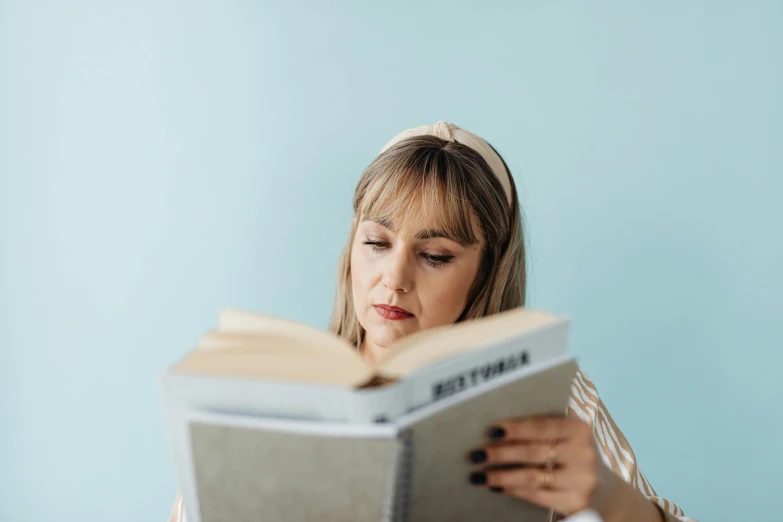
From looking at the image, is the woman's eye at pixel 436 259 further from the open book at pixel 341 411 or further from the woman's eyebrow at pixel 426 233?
the open book at pixel 341 411

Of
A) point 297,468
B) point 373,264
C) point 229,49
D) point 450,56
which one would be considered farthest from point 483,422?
point 229,49

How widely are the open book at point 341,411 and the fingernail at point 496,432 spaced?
12 mm

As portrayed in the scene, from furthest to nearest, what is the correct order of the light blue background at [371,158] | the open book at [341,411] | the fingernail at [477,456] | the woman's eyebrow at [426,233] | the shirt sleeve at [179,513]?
the light blue background at [371,158]
the woman's eyebrow at [426,233]
the shirt sleeve at [179,513]
the fingernail at [477,456]
the open book at [341,411]

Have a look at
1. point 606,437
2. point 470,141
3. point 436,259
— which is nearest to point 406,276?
point 436,259

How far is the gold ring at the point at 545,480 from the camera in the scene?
809 mm

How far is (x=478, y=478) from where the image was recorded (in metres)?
0.80

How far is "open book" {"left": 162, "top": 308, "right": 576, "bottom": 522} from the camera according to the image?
2.23 ft

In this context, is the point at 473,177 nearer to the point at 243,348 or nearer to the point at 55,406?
the point at 243,348

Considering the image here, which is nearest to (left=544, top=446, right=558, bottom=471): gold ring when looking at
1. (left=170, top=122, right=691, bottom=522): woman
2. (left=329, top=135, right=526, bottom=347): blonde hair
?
(left=170, top=122, right=691, bottom=522): woman

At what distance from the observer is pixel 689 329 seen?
180 cm

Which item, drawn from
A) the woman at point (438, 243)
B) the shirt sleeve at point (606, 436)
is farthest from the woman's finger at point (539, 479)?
the shirt sleeve at point (606, 436)

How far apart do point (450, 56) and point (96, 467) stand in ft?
4.38

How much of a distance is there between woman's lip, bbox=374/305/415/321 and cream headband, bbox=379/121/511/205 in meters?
0.28

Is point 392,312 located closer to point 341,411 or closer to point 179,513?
point 179,513
